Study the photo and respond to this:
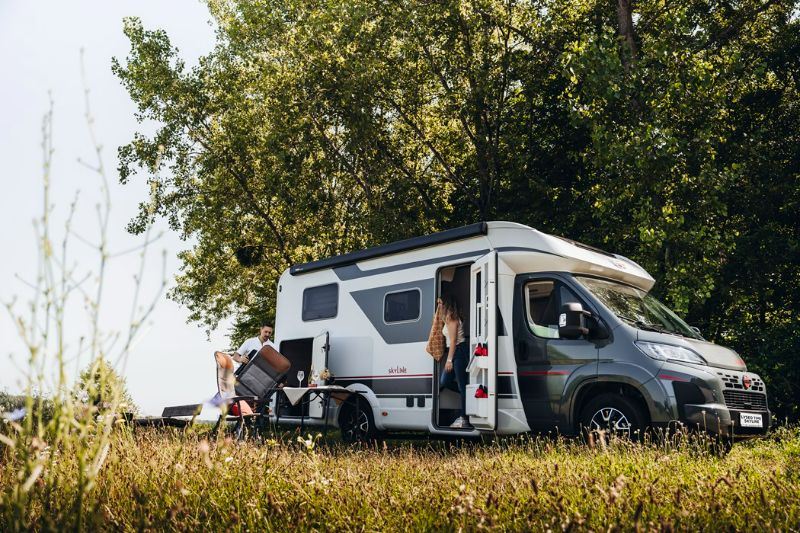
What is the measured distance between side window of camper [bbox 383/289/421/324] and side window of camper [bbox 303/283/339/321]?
4.16ft

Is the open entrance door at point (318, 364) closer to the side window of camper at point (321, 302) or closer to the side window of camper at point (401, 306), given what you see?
the side window of camper at point (321, 302)

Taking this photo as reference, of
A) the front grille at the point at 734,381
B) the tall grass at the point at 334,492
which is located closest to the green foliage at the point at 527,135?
the front grille at the point at 734,381

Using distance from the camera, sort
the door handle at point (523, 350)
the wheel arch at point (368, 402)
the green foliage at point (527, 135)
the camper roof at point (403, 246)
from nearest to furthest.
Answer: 1. the door handle at point (523, 350)
2. the camper roof at point (403, 246)
3. the wheel arch at point (368, 402)
4. the green foliage at point (527, 135)

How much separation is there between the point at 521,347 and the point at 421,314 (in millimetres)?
1845

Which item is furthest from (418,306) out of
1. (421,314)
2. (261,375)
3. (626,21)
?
(626,21)

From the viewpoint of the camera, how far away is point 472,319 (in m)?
9.66

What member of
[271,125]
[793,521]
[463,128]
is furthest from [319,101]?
[793,521]

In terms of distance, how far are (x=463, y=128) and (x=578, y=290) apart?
38.9 ft

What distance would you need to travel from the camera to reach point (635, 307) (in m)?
9.28

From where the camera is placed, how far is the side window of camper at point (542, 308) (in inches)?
362

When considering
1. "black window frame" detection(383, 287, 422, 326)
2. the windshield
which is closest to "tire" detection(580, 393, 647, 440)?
the windshield

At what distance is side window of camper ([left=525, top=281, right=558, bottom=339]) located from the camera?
362 inches

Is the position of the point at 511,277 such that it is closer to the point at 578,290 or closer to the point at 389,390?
the point at 578,290

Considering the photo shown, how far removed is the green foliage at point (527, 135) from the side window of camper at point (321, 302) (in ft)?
18.4
